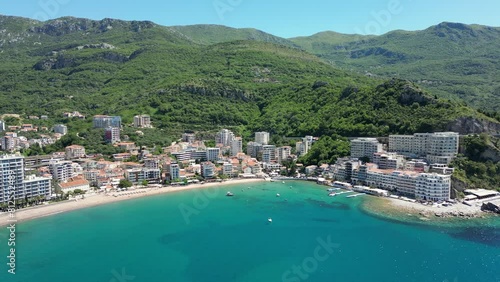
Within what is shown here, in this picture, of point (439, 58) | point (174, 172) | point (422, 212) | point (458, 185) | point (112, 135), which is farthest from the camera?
point (439, 58)

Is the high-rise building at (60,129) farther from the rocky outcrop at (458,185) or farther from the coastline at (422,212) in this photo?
the rocky outcrop at (458,185)

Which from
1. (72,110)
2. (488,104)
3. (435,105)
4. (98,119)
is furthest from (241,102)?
(488,104)

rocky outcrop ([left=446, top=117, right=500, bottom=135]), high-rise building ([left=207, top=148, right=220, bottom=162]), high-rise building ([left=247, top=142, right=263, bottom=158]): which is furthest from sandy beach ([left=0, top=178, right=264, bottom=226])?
rocky outcrop ([left=446, top=117, right=500, bottom=135])

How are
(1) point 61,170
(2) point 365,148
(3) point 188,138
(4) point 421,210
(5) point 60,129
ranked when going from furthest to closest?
(5) point 60,129 < (3) point 188,138 < (2) point 365,148 < (1) point 61,170 < (4) point 421,210

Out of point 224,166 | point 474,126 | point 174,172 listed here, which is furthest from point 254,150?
point 474,126

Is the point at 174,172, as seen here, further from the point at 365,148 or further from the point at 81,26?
the point at 81,26

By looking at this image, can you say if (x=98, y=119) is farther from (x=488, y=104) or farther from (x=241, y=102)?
(x=488, y=104)

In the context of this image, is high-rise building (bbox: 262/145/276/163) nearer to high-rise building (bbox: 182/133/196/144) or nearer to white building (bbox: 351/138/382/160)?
white building (bbox: 351/138/382/160)
